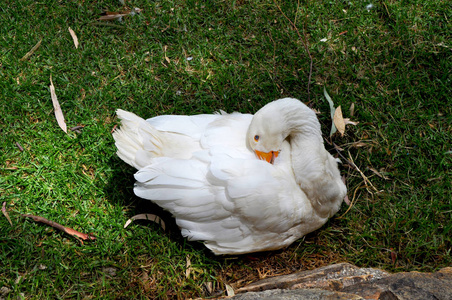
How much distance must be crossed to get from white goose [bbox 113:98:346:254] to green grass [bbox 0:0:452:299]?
267 mm

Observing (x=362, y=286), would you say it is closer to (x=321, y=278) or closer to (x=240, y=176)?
(x=321, y=278)

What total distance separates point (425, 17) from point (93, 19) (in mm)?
3237

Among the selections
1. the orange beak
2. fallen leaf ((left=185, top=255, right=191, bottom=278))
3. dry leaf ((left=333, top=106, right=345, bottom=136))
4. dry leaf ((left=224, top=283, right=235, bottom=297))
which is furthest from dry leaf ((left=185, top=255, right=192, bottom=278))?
dry leaf ((left=333, top=106, right=345, bottom=136))

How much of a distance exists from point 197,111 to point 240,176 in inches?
43.3

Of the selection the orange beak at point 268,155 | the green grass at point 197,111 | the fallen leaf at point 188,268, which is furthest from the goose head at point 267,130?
the fallen leaf at point 188,268

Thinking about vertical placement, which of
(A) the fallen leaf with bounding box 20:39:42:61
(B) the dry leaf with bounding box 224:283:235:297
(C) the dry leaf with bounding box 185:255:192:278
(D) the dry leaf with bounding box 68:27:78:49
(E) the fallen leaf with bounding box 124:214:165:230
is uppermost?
(D) the dry leaf with bounding box 68:27:78:49

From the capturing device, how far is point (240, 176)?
7.94 feet

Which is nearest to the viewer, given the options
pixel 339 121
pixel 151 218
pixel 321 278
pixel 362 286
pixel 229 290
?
pixel 362 286

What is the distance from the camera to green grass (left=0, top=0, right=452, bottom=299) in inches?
104

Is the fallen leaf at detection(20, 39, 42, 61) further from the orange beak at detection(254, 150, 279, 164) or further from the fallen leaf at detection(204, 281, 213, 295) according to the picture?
the fallen leaf at detection(204, 281, 213, 295)

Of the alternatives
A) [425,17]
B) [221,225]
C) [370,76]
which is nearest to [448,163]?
[370,76]

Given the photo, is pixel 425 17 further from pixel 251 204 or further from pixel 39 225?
pixel 39 225

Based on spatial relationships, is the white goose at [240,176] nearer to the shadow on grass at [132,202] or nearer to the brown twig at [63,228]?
the shadow on grass at [132,202]

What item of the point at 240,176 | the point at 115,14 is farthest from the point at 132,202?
the point at 115,14
